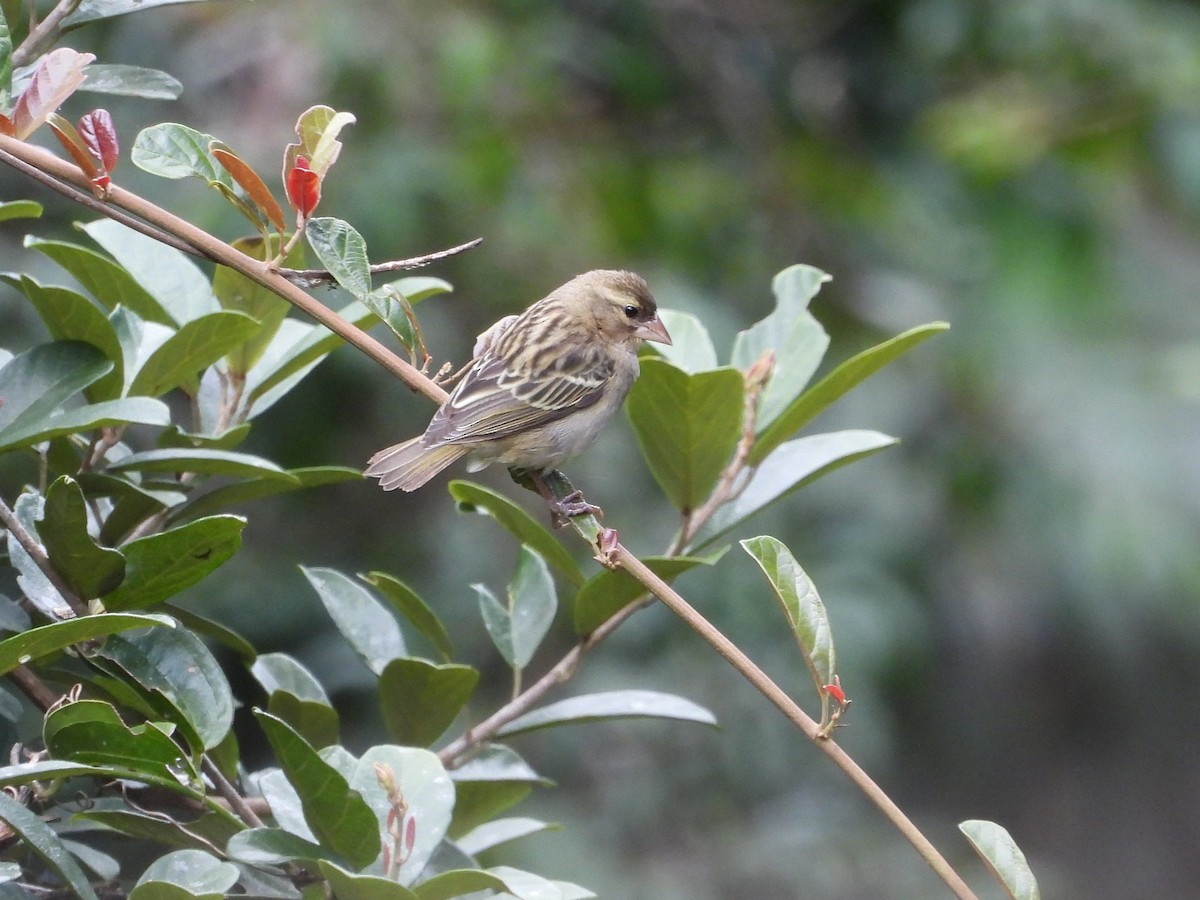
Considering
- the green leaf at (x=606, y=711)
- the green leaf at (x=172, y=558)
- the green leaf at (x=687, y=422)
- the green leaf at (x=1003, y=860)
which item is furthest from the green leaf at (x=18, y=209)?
the green leaf at (x=1003, y=860)

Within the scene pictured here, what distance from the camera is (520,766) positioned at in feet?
7.64

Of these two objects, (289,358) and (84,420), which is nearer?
(84,420)

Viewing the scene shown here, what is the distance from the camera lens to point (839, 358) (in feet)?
22.7

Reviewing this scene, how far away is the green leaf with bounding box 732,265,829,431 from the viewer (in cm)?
262

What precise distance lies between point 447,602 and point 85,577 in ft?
13.9

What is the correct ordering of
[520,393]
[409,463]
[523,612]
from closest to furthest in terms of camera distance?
[523,612] < [409,463] < [520,393]

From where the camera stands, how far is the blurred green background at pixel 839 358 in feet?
20.1

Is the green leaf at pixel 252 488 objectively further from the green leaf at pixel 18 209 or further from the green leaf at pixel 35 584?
the green leaf at pixel 18 209

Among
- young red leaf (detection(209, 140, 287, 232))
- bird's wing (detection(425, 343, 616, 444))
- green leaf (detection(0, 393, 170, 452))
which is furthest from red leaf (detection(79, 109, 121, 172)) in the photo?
bird's wing (detection(425, 343, 616, 444))

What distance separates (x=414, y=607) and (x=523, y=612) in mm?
212

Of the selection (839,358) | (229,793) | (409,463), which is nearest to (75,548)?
(229,793)

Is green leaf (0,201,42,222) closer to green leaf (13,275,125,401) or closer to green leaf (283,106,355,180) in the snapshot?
green leaf (13,275,125,401)

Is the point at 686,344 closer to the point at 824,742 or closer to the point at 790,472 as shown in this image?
the point at 790,472

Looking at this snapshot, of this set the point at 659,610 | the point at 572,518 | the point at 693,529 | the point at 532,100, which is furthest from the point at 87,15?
the point at 532,100
